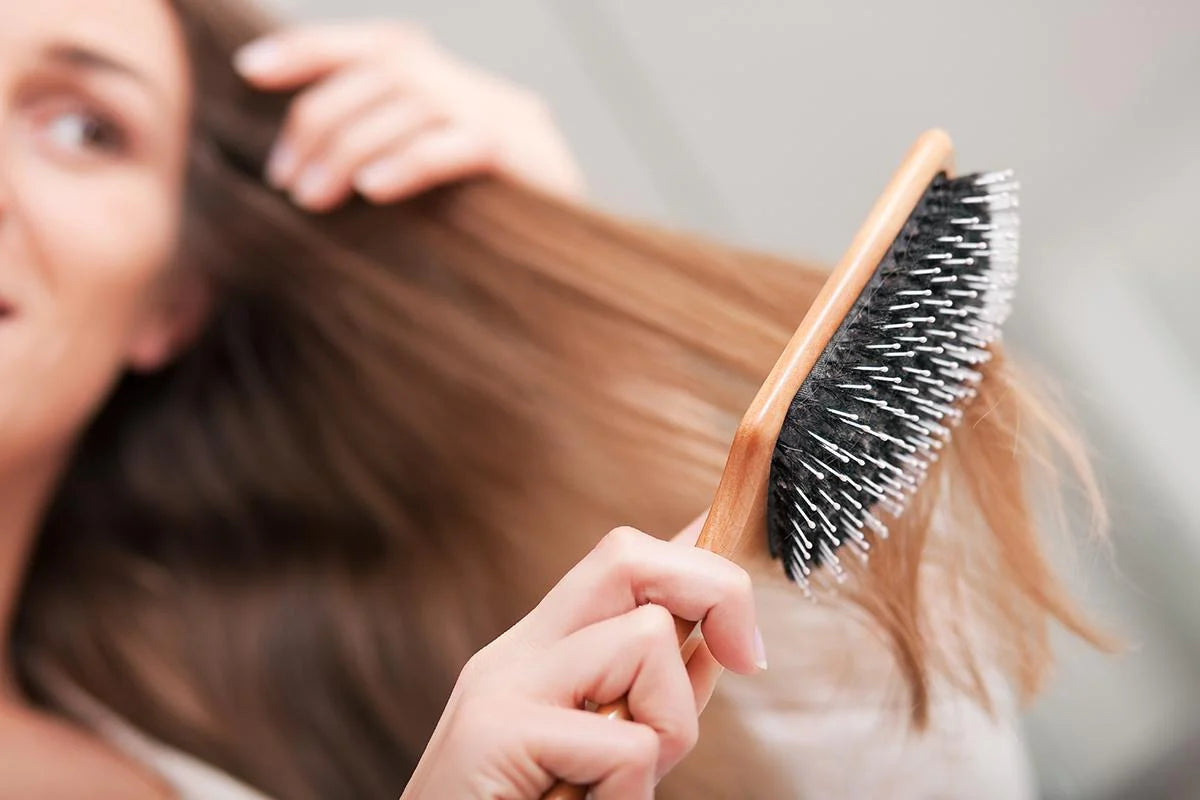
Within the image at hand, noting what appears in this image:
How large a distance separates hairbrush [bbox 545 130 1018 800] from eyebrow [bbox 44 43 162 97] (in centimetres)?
50

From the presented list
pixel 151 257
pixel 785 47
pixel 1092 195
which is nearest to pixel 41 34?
pixel 151 257

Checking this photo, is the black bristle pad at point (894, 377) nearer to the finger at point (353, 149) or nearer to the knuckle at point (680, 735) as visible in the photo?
the knuckle at point (680, 735)

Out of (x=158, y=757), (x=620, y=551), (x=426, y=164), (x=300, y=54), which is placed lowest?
(x=158, y=757)

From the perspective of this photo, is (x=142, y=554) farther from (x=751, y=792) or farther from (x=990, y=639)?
(x=990, y=639)

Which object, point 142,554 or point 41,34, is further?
point 142,554

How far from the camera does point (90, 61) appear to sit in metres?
0.67

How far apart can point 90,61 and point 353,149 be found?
18 centimetres

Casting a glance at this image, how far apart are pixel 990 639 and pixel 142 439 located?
27.1 inches

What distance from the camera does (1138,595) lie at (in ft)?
2.39

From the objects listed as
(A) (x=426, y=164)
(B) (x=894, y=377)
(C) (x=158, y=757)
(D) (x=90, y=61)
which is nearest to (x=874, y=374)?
(B) (x=894, y=377)

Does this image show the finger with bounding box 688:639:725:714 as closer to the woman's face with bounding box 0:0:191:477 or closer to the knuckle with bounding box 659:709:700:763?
the knuckle with bounding box 659:709:700:763

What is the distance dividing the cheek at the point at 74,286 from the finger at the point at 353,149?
0.10 m

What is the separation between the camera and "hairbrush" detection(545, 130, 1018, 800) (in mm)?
424

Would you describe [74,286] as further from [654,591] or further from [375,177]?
[654,591]
